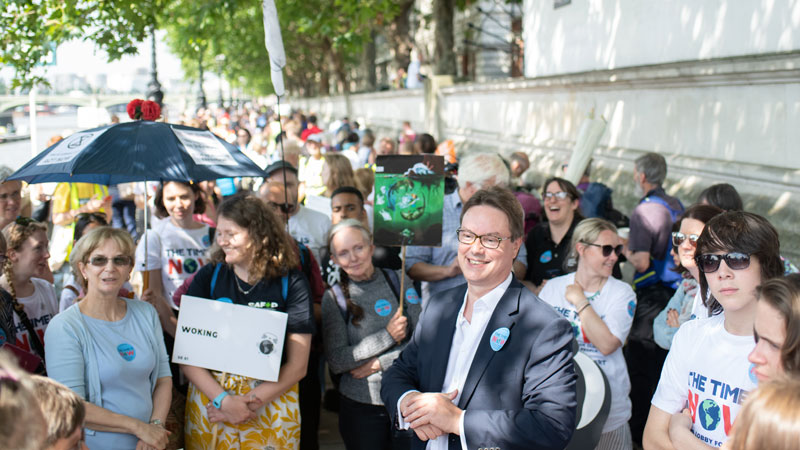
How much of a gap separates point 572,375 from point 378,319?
5.98 feet

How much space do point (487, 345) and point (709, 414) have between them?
829 mm

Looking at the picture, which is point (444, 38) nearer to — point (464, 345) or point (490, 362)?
point (464, 345)

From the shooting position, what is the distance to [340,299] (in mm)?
4547

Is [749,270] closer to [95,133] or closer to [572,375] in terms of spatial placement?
[572,375]

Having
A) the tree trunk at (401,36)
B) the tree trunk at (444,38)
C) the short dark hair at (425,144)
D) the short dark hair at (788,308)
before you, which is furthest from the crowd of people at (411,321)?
the tree trunk at (401,36)

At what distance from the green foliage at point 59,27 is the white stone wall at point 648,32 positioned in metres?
6.56

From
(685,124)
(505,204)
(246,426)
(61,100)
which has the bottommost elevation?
(246,426)

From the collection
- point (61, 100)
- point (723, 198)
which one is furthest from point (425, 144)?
point (61, 100)

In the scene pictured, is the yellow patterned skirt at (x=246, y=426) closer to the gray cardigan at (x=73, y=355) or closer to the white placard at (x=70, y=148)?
the gray cardigan at (x=73, y=355)

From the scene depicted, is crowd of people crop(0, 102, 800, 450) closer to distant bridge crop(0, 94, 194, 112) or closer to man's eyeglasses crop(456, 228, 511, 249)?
man's eyeglasses crop(456, 228, 511, 249)

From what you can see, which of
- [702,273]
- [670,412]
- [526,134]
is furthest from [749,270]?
[526,134]

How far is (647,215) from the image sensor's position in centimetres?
586

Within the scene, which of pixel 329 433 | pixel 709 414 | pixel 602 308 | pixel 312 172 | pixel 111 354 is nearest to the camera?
pixel 709 414

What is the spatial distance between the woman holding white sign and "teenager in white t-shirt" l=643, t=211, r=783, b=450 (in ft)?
6.97
